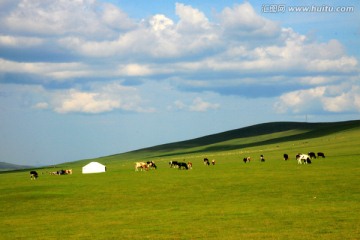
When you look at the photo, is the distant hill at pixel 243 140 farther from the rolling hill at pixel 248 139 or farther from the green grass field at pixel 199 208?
the green grass field at pixel 199 208

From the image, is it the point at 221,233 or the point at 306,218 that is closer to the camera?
the point at 221,233

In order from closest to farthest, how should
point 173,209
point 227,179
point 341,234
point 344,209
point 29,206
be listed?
1. point 341,234
2. point 344,209
3. point 173,209
4. point 29,206
5. point 227,179

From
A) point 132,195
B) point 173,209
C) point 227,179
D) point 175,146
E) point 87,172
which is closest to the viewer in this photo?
point 173,209

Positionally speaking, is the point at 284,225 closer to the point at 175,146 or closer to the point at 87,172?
the point at 87,172

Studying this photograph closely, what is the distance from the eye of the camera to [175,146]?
647 ft

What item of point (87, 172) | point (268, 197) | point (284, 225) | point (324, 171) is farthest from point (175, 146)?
point (284, 225)

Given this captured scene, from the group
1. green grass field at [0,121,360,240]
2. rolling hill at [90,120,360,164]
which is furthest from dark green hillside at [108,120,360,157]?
green grass field at [0,121,360,240]

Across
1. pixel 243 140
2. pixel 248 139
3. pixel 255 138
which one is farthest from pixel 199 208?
pixel 248 139

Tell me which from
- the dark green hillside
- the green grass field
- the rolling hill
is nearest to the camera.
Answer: the green grass field

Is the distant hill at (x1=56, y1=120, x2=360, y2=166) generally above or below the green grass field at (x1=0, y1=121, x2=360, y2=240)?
above

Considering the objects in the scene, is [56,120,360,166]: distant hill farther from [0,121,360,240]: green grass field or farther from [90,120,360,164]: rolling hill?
[0,121,360,240]: green grass field

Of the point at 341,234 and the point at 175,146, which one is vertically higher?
the point at 175,146

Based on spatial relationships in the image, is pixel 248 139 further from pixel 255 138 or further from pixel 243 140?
pixel 255 138

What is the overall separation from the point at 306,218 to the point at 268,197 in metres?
10.4
